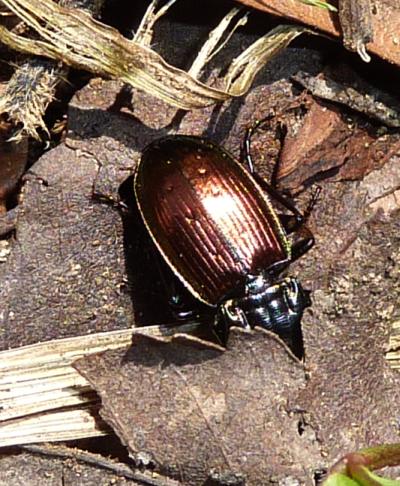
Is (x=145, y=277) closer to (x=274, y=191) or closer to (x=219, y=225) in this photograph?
(x=219, y=225)

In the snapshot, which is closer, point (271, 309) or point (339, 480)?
point (339, 480)

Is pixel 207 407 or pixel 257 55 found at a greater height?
pixel 257 55

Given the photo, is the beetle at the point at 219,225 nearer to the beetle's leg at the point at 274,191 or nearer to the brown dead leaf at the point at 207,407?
the beetle's leg at the point at 274,191

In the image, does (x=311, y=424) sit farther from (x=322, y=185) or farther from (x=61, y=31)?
(x=61, y=31)

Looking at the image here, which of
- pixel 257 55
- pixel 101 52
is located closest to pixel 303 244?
pixel 257 55

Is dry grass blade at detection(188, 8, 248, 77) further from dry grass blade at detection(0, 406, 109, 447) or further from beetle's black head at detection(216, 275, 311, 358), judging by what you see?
dry grass blade at detection(0, 406, 109, 447)

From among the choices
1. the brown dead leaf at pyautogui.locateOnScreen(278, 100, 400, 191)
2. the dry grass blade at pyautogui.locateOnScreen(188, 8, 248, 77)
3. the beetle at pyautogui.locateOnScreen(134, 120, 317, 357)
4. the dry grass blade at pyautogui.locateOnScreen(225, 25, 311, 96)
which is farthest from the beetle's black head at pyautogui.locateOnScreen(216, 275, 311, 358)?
the dry grass blade at pyautogui.locateOnScreen(188, 8, 248, 77)

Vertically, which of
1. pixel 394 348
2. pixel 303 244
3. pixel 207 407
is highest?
pixel 303 244

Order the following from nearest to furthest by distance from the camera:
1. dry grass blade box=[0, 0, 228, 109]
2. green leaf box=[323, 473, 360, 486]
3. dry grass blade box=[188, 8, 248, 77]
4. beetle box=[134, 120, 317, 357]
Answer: green leaf box=[323, 473, 360, 486]
dry grass blade box=[0, 0, 228, 109]
dry grass blade box=[188, 8, 248, 77]
beetle box=[134, 120, 317, 357]
